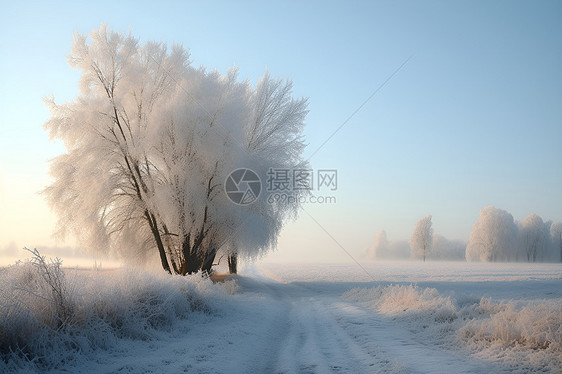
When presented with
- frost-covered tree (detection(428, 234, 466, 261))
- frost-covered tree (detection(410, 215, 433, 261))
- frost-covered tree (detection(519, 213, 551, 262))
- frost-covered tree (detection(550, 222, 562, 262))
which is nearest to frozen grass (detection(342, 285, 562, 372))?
frost-covered tree (detection(410, 215, 433, 261))

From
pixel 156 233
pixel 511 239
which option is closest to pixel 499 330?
pixel 156 233

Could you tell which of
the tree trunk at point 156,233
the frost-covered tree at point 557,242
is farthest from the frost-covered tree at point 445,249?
the tree trunk at point 156,233

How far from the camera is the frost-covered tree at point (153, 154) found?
18203 millimetres

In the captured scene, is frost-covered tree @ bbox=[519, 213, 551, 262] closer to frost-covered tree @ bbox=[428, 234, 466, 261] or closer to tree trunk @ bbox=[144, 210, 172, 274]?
frost-covered tree @ bbox=[428, 234, 466, 261]

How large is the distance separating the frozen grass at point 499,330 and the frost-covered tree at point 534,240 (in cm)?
7468

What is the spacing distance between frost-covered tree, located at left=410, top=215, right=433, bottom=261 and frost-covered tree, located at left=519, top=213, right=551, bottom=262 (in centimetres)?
1708

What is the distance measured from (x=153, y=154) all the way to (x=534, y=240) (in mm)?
78093

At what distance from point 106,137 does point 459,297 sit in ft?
60.3

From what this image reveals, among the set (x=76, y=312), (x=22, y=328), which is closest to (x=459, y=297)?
(x=76, y=312)

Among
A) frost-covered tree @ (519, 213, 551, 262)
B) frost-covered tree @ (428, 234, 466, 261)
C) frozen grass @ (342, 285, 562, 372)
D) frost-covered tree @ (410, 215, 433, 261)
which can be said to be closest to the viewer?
frozen grass @ (342, 285, 562, 372)

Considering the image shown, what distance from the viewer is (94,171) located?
18.8m

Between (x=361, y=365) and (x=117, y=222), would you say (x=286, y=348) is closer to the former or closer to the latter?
(x=361, y=365)

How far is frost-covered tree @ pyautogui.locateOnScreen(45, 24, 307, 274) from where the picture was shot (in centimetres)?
1820

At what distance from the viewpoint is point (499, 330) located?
23.0ft
